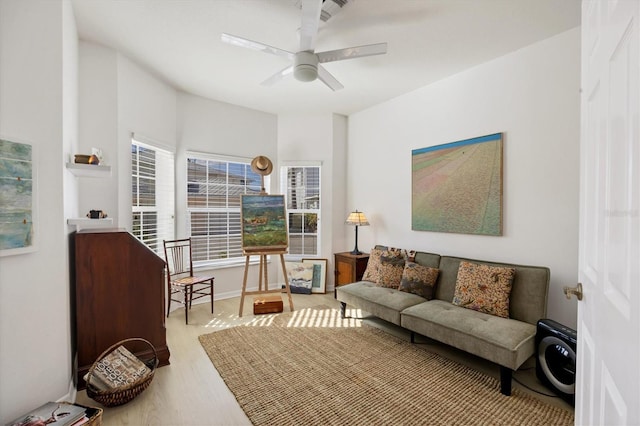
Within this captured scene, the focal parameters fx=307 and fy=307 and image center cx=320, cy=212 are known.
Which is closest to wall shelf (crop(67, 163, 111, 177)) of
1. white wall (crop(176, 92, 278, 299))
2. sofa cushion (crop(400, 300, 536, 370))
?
white wall (crop(176, 92, 278, 299))

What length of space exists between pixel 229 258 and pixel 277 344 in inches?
78.6

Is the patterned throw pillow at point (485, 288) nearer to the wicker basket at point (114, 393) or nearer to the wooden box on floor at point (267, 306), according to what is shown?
the wooden box on floor at point (267, 306)

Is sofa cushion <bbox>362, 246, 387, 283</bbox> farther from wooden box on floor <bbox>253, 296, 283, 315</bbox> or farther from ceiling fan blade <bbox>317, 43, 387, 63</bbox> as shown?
ceiling fan blade <bbox>317, 43, 387, 63</bbox>

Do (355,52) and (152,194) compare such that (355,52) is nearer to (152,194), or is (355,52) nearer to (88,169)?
(88,169)

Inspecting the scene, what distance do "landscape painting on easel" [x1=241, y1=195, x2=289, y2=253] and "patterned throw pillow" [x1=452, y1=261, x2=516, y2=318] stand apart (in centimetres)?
216

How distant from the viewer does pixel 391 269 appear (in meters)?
3.62

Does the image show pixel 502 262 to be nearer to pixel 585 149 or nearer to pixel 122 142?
pixel 585 149

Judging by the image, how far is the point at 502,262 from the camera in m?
3.12

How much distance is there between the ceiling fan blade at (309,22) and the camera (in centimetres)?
195

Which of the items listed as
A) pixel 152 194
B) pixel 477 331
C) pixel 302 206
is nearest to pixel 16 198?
pixel 152 194

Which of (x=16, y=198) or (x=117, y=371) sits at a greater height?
(x=16, y=198)

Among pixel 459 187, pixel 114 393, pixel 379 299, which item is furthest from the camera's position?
pixel 459 187

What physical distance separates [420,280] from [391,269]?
391mm

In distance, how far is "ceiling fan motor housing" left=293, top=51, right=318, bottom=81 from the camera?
2607 mm
